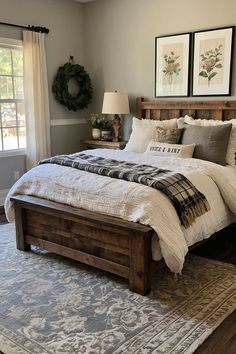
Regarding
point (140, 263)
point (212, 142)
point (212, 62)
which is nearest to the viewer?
point (140, 263)

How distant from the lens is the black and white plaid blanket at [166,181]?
2611 millimetres

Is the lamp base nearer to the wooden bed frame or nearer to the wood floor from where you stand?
the wooden bed frame

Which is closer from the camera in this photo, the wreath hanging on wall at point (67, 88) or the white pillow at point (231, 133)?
the white pillow at point (231, 133)

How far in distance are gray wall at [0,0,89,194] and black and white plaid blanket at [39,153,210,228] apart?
7.26ft

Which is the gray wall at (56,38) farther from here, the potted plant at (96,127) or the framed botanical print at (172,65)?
the framed botanical print at (172,65)

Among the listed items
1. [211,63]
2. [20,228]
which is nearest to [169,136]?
[211,63]

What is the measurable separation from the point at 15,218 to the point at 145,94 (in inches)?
101

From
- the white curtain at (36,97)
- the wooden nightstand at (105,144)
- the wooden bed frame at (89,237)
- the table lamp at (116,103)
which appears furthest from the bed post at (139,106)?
the wooden bed frame at (89,237)

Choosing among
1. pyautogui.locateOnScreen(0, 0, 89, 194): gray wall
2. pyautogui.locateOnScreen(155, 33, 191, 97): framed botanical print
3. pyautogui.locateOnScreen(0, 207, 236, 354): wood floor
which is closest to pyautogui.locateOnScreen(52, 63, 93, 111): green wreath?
pyautogui.locateOnScreen(0, 0, 89, 194): gray wall

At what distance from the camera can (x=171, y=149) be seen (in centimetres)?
368

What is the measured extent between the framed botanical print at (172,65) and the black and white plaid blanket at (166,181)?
178cm

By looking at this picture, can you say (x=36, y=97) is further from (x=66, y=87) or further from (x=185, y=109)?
(x=185, y=109)

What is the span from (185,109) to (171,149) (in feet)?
3.21

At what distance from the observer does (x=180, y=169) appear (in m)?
3.10
